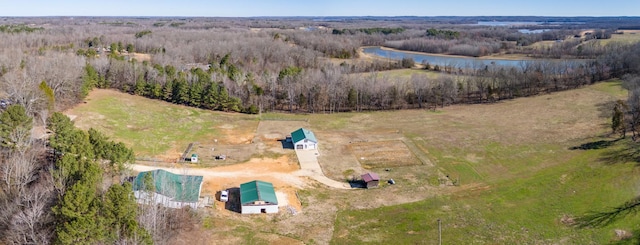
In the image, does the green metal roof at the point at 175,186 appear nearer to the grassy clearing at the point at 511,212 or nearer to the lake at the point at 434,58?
the grassy clearing at the point at 511,212

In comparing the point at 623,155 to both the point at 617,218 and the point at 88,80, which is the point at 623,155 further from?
the point at 88,80

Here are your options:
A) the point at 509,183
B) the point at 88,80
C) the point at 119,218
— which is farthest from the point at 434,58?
the point at 119,218

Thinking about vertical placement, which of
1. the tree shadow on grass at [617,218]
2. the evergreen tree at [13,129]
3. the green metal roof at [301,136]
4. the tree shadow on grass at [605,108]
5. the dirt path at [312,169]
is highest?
the evergreen tree at [13,129]

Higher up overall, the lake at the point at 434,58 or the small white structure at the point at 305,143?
the lake at the point at 434,58

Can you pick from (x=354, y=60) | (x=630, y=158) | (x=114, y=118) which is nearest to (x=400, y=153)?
(x=630, y=158)

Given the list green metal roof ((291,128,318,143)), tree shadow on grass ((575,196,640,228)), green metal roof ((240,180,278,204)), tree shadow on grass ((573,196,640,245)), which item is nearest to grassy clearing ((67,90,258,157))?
green metal roof ((291,128,318,143))

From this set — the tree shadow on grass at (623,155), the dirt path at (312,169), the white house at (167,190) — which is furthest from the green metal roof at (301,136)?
the tree shadow on grass at (623,155)

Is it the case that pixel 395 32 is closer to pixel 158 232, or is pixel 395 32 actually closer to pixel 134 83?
pixel 134 83
